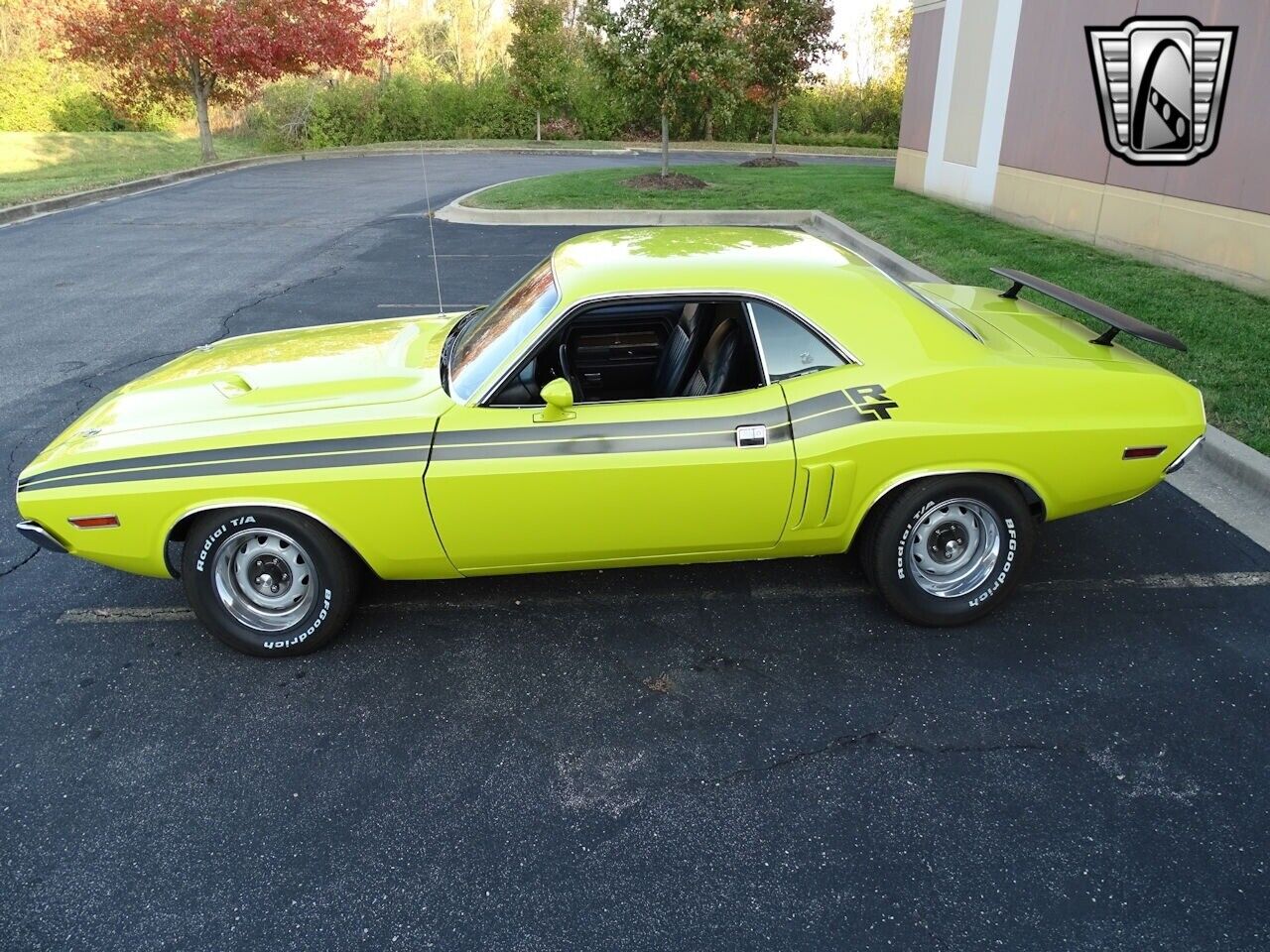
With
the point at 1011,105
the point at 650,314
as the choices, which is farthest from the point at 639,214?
the point at 650,314

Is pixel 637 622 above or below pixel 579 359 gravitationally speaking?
below

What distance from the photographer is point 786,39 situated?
20156 millimetres

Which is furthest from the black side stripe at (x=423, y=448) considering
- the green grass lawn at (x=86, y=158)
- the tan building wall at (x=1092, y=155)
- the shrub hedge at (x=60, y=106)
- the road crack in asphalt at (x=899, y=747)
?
the shrub hedge at (x=60, y=106)

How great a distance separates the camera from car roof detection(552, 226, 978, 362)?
3740mm

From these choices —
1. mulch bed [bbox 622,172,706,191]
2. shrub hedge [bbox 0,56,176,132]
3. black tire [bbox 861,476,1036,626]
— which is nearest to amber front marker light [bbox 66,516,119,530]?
black tire [bbox 861,476,1036,626]

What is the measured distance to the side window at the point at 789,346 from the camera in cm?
372

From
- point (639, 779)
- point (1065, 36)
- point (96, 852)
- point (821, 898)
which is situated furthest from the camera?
point (1065, 36)

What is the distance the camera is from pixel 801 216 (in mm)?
14844

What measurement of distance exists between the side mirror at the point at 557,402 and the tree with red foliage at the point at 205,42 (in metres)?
24.5

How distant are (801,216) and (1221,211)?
22.4ft

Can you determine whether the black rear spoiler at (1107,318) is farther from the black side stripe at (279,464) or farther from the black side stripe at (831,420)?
the black side stripe at (279,464)

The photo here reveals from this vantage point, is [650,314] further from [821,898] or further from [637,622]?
[821,898]

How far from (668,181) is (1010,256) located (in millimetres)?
8711

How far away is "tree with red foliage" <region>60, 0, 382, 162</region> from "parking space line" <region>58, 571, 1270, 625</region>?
77.9ft
